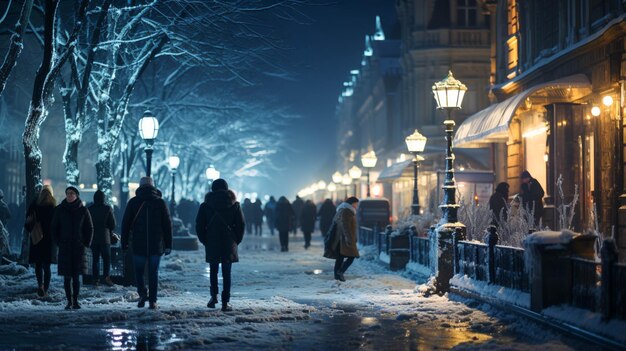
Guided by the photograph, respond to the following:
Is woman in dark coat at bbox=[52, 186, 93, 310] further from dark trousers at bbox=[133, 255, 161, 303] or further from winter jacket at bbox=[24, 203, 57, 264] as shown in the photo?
winter jacket at bbox=[24, 203, 57, 264]

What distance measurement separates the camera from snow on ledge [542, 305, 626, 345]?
8.32 meters

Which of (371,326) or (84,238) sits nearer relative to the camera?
(371,326)

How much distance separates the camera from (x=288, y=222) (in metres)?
31.6

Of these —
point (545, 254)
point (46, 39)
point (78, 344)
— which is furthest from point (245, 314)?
point (46, 39)

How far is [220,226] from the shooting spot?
12.3 m

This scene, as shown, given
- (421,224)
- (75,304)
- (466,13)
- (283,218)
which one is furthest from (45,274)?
(466,13)

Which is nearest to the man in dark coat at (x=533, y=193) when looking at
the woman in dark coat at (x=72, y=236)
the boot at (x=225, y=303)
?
the boot at (x=225, y=303)

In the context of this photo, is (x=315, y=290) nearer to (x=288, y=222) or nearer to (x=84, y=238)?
(x=84, y=238)

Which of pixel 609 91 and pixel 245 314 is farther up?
pixel 609 91

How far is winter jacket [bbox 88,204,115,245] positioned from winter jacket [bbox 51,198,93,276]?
139 inches

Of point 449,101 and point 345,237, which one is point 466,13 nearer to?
point 345,237

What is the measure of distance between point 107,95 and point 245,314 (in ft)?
46.4

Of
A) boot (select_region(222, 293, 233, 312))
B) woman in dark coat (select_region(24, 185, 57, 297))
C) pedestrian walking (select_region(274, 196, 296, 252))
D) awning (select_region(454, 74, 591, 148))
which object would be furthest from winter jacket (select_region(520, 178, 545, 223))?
pedestrian walking (select_region(274, 196, 296, 252))

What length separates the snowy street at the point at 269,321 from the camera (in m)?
9.47
